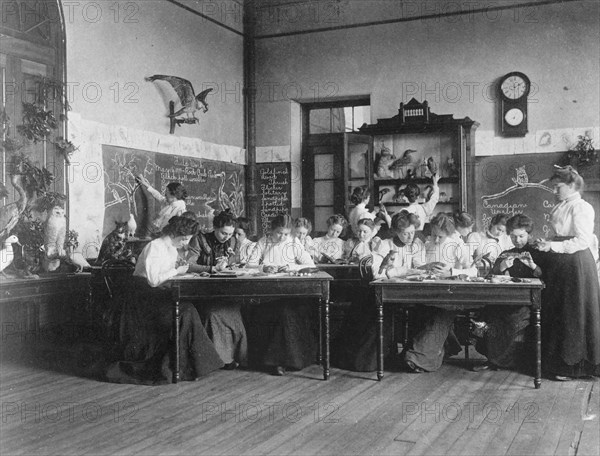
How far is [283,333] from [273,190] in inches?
198

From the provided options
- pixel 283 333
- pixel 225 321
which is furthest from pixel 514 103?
pixel 225 321

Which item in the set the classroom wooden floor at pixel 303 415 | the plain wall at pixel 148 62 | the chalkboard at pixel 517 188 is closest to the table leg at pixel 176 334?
the classroom wooden floor at pixel 303 415

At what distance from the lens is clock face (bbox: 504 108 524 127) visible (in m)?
8.60

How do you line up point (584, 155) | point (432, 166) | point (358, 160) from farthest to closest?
point (358, 160) < point (432, 166) < point (584, 155)

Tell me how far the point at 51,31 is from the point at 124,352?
3402mm

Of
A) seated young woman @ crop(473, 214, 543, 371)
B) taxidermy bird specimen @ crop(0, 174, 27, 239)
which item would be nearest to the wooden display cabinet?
seated young woman @ crop(473, 214, 543, 371)

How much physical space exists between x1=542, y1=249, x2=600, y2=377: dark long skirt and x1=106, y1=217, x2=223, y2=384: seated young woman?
2.44m

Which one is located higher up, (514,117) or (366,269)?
(514,117)

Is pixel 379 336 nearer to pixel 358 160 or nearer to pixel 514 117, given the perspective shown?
pixel 358 160

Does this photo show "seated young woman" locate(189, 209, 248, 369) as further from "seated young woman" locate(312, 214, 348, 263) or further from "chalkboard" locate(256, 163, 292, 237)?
"chalkboard" locate(256, 163, 292, 237)

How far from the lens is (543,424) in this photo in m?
3.64

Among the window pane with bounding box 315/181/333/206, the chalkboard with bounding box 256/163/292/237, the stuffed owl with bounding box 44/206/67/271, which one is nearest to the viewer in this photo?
the stuffed owl with bounding box 44/206/67/271

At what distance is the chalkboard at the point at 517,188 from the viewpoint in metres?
8.46

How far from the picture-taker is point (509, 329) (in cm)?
493
